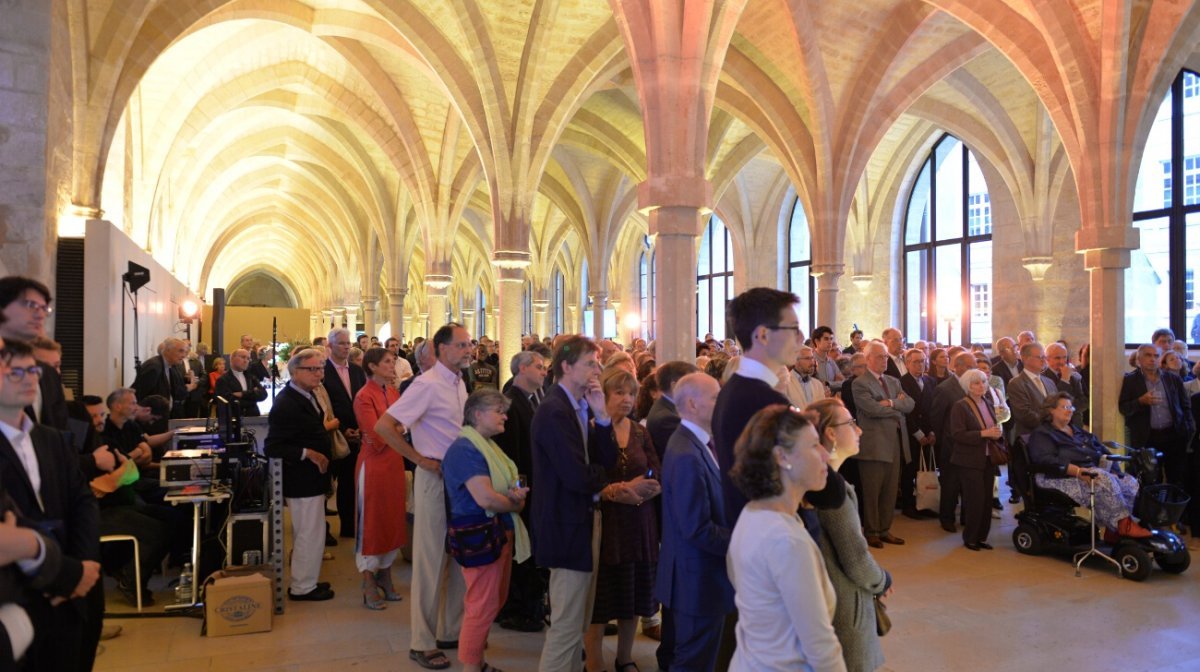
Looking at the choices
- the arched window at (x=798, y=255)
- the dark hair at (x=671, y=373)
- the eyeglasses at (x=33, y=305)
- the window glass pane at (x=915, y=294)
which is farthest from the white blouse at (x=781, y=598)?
the arched window at (x=798, y=255)

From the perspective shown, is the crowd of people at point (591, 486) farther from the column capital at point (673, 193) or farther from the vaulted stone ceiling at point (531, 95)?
the vaulted stone ceiling at point (531, 95)

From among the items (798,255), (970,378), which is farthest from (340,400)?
(798,255)

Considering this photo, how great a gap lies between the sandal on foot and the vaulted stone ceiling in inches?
247

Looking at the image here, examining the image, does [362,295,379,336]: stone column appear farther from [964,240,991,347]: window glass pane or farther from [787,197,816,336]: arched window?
[964,240,991,347]: window glass pane

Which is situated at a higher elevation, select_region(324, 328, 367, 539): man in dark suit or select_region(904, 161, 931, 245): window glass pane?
select_region(904, 161, 931, 245): window glass pane

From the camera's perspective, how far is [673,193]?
8359 millimetres

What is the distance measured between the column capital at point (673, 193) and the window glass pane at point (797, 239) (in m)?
16.5

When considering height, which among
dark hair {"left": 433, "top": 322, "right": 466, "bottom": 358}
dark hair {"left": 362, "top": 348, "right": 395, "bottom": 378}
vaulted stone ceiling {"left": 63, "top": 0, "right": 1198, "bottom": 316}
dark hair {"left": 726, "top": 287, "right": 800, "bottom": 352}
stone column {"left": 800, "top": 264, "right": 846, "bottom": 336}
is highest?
vaulted stone ceiling {"left": 63, "top": 0, "right": 1198, "bottom": 316}

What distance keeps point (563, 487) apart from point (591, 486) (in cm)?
16

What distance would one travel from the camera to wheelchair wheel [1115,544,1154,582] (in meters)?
5.72

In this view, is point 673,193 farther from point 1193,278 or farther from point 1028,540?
point 1193,278

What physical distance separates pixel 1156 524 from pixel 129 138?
16.4 m

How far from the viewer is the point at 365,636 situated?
186 inches

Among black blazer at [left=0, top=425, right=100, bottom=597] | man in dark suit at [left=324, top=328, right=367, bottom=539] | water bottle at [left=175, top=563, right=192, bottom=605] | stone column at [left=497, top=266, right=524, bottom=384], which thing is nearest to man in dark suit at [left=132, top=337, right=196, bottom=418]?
man in dark suit at [left=324, top=328, right=367, bottom=539]
